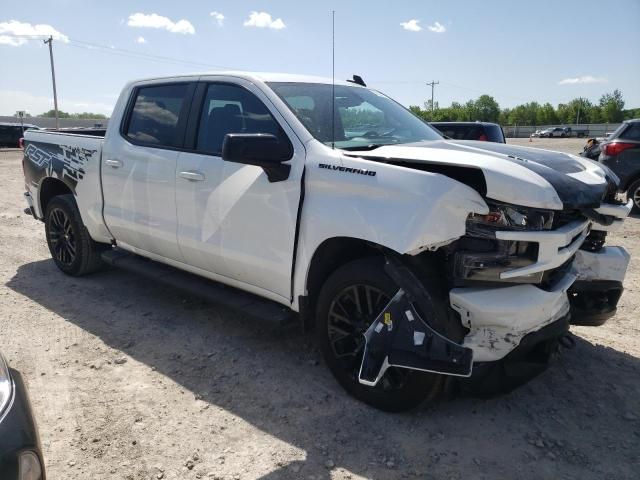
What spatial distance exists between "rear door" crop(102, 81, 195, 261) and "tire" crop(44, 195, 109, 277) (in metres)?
0.67

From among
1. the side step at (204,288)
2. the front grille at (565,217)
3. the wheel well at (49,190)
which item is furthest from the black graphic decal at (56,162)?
the front grille at (565,217)

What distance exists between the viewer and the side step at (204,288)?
367cm

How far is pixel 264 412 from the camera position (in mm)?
3221

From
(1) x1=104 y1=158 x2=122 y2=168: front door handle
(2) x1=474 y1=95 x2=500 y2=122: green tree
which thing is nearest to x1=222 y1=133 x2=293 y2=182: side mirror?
(1) x1=104 y1=158 x2=122 y2=168: front door handle

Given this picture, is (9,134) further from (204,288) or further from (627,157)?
(204,288)

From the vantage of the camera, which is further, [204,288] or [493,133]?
[493,133]

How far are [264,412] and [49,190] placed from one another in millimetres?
4022

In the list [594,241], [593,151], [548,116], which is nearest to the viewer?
[594,241]

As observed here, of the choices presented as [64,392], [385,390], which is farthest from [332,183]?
[64,392]

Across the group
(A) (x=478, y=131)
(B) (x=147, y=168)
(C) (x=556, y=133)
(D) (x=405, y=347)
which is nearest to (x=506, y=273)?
(D) (x=405, y=347)

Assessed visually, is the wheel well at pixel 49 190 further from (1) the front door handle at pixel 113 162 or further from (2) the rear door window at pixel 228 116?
(2) the rear door window at pixel 228 116

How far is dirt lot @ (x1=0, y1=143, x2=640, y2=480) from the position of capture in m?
2.75

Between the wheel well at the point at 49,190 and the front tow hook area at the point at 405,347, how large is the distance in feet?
13.8

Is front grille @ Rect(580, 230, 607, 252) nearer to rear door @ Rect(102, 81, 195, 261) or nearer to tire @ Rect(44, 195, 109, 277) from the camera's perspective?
rear door @ Rect(102, 81, 195, 261)
